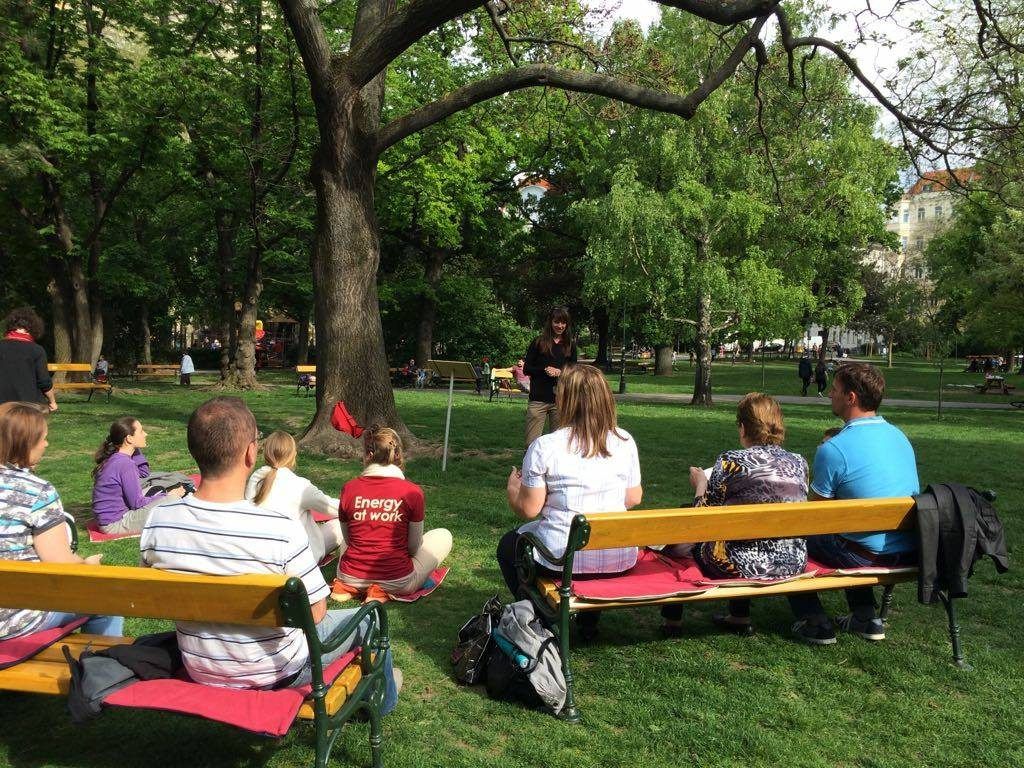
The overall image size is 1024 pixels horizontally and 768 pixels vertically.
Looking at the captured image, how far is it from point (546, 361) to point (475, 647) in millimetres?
4884

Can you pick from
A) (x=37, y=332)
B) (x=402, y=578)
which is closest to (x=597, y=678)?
(x=402, y=578)

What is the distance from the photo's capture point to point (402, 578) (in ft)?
16.3

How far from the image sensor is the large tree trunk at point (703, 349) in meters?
22.4

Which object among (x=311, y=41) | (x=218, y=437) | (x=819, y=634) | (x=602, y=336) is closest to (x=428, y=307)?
(x=602, y=336)

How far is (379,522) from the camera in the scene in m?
4.89

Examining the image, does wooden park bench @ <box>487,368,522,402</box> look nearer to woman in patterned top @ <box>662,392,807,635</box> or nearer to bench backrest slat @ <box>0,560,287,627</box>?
woman in patterned top @ <box>662,392,807,635</box>

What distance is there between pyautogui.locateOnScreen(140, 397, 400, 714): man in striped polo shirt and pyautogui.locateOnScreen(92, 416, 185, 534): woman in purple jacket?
3813 millimetres

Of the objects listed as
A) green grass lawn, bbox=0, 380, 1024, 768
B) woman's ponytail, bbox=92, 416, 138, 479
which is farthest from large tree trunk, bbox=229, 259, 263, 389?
green grass lawn, bbox=0, 380, 1024, 768

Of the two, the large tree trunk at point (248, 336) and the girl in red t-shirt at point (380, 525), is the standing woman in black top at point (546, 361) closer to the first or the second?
the girl in red t-shirt at point (380, 525)

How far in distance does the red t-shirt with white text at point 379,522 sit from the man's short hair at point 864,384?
2.61m

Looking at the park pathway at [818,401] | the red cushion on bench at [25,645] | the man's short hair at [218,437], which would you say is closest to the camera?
the man's short hair at [218,437]

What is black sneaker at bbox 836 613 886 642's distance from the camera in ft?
14.9

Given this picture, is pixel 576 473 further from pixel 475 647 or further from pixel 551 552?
pixel 475 647

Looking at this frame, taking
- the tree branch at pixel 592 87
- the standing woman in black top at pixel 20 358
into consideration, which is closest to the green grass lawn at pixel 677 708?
the standing woman in black top at pixel 20 358
